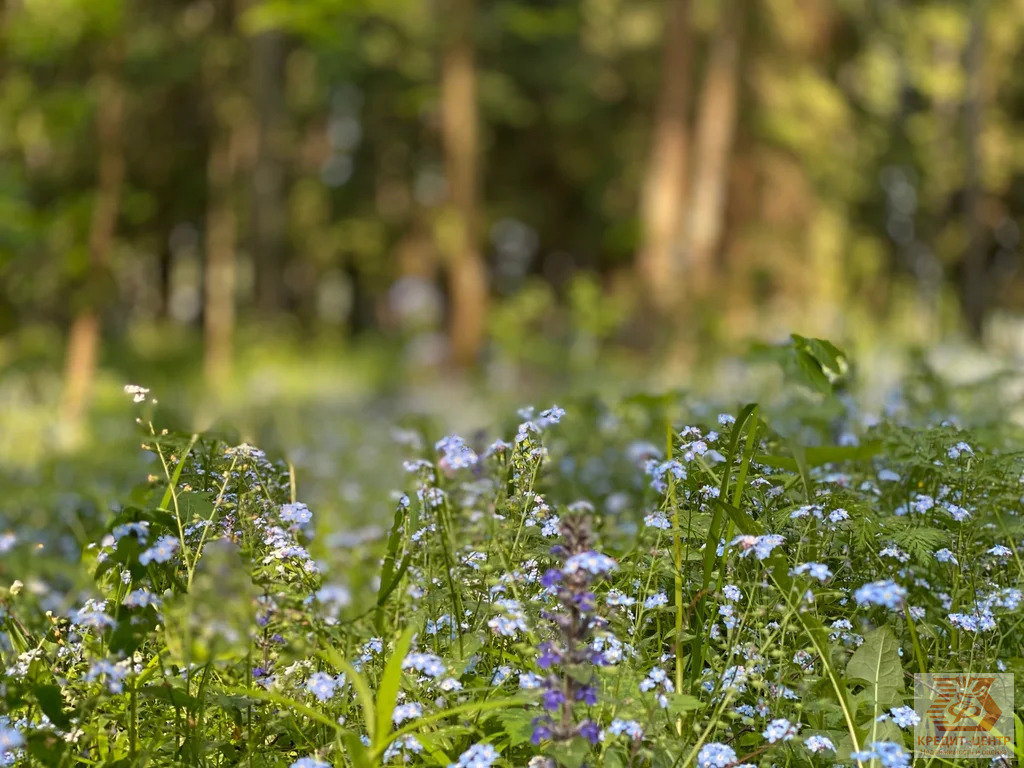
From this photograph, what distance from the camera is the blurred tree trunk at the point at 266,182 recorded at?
17.0 metres

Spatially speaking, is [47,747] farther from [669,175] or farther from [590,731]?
[669,175]

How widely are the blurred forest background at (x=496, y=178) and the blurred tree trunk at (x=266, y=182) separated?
0.06 meters

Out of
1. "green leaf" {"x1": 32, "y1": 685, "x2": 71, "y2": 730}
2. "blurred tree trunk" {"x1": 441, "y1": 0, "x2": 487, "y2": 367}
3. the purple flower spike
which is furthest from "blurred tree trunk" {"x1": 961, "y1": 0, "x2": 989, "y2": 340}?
"green leaf" {"x1": 32, "y1": 685, "x2": 71, "y2": 730}

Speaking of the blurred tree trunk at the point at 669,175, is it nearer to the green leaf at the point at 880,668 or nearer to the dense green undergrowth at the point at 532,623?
the dense green undergrowth at the point at 532,623

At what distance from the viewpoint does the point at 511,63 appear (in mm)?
27094

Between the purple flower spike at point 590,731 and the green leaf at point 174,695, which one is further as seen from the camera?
the green leaf at point 174,695

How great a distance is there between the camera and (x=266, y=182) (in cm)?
1714

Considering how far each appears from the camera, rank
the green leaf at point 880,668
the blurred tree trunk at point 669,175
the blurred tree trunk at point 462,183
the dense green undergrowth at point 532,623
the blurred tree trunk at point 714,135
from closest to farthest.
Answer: the dense green undergrowth at point 532,623 → the green leaf at point 880,668 → the blurred tree trunk at point 669,175 → the blurred tree trunk at point 462,183 → the blurred tree trunk at point 714,135

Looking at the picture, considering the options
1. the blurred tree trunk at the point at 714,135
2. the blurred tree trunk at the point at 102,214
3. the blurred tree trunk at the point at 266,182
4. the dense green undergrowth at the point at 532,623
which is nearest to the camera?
the dense green undergrowth at the point at 532,623

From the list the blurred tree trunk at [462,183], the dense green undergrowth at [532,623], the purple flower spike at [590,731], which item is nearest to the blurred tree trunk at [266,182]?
the blurred tree trunk at [462,183]

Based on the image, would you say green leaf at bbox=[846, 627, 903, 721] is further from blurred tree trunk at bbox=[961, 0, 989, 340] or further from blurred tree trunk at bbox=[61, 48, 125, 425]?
blurred tree trunk at bbox=[961, 0, 989, 340]

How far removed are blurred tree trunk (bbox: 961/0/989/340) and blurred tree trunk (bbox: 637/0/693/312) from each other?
5074mm

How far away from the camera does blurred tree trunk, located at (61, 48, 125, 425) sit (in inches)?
390

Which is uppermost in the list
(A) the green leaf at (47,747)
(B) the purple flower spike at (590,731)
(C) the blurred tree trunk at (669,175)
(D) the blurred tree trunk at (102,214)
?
(C) the blurred tree trunk at (669,175)
